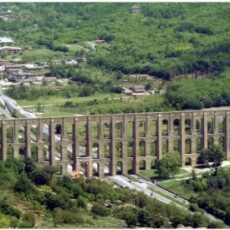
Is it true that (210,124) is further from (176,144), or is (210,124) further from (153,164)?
(153,164)

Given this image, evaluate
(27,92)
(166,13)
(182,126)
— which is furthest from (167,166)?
(166,13)

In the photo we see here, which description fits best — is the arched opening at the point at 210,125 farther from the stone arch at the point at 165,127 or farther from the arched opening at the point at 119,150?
the arched opening at the point at 119,150

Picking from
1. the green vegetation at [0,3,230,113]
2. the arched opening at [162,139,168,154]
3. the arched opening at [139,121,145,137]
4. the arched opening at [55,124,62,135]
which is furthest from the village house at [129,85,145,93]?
the arched opening at [162,139,168,154]

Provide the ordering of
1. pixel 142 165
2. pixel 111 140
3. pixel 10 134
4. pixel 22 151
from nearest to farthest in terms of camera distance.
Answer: pixel 22 151 < pixel 111 140 < pixel 142 165 < pixel 10 134

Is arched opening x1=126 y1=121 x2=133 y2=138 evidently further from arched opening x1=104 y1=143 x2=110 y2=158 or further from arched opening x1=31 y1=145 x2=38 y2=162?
arched opening x1=31 y1=145 x2=38 y2=162

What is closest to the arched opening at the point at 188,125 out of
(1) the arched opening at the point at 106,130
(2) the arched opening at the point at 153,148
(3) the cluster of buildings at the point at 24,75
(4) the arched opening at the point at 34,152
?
(2) the arched opening at the point at 153,148

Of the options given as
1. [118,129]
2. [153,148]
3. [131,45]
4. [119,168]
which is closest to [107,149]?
[119,168]
